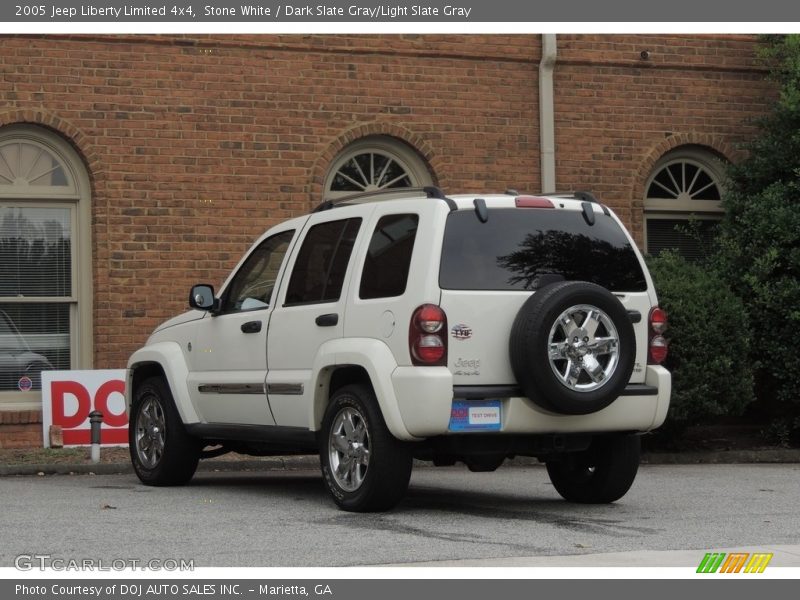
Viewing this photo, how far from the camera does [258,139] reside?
15664 millimetres

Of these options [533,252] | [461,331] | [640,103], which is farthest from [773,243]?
[461,331]

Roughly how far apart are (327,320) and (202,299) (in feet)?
5.28

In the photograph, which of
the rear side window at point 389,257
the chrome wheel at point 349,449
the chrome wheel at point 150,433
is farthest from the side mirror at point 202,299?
the chrome wheel at point 349,449

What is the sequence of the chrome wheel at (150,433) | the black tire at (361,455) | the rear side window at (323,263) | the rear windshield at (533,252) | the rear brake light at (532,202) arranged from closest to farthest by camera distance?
the black tire at (361,455), the rear windshield at (533,252), the rear brake light at (532,202), the rear side window at (323,263), the chrome wheel at (150,433)

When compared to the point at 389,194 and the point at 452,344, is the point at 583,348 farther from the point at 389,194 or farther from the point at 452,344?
the point at 389,194

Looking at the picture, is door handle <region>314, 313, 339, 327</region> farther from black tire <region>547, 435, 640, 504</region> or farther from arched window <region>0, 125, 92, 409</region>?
arched window <region>0, 125, 92, 409</region>

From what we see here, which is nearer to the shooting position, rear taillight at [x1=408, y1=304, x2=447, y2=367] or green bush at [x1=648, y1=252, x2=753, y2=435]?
rear taillight at [x1=408, y1=304, x2=447, y2=367]

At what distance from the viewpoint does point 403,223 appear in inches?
367

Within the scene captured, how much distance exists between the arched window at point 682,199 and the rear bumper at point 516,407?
7924mm

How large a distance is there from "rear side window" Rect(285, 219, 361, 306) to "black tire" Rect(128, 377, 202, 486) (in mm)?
1688

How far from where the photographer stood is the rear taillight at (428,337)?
343 inches

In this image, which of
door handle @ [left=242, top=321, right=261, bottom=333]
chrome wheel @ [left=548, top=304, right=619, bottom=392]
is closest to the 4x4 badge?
chrome wheel @ [left=548, top=304, right=619, bottom=392]

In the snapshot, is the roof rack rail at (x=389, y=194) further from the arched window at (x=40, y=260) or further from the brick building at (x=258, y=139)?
the arched window at (x=40, y=260)

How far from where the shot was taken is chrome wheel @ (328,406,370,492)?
9.15 m
